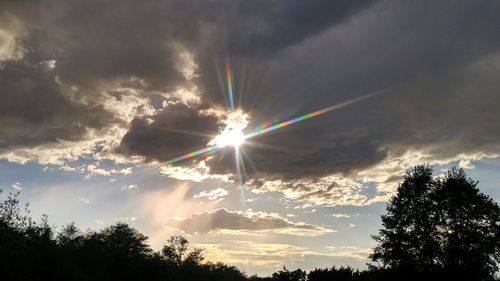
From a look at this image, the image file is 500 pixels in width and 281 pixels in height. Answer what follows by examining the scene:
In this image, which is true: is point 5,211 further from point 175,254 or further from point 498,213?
point 175,254

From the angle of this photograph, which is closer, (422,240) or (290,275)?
(422,240)

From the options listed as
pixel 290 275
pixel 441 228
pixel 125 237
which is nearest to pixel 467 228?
pixel 441 228

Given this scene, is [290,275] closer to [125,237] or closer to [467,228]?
[125,237]

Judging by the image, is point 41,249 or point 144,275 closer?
point 41,249

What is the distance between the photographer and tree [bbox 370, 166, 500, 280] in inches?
1481

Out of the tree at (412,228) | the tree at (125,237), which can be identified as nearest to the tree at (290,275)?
the tree at (125,237)

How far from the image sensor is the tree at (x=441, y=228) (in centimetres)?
3762

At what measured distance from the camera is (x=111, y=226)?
93.5m

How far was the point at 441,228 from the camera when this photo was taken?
135 ft

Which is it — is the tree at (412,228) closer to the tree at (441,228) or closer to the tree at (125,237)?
the tree at (441,228)

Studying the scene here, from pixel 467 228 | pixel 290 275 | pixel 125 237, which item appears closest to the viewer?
pixel 467 228

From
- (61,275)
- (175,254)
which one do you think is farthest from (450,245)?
(175,254)

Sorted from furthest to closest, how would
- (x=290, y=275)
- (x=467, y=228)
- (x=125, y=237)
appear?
(x=290, y=275)
(x=125, y=237)
(x=467, y=228)

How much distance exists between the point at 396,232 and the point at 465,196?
30.1 feet
